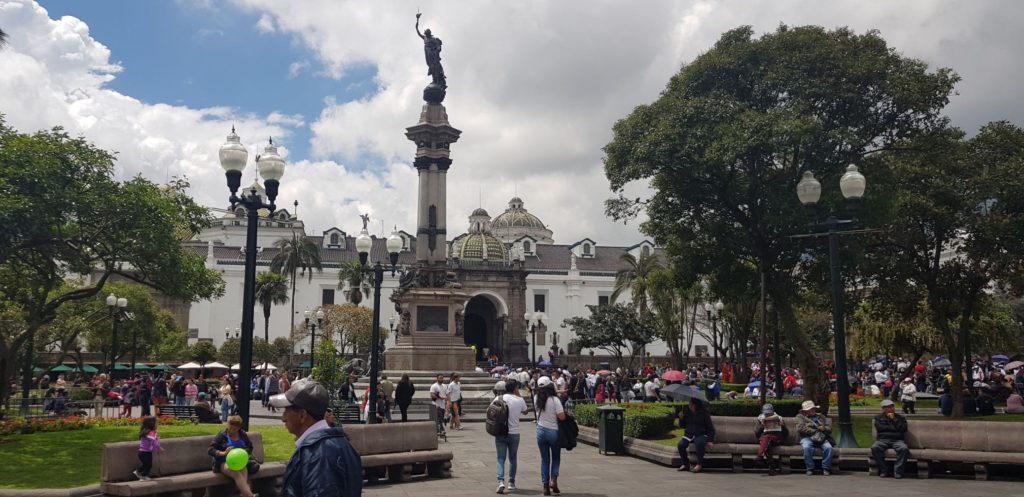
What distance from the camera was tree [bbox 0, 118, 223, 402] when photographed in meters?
15.7

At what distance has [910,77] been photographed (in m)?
19.7

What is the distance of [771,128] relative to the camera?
61.5 ft

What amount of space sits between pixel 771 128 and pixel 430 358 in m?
13.9

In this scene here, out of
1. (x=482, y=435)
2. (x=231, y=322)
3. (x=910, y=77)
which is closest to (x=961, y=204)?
(x=910, y=77)

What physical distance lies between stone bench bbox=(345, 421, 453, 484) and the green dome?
5294 centimetres

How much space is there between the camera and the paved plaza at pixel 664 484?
34.6ft

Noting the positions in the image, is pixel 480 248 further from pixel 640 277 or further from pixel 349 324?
pixel 640 277

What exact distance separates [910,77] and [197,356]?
163 ft

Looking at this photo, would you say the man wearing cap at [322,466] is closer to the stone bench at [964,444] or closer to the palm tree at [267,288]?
the stone bench at [964,444]

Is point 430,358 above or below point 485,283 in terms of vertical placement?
below

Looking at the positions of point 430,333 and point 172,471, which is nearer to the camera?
point 172,471

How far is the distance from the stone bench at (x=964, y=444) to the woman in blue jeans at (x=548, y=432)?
17.8ft

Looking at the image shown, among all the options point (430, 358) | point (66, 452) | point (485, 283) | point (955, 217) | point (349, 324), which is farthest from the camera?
point (485, 283)

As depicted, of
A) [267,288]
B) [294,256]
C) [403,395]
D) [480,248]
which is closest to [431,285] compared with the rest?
[403,395]
